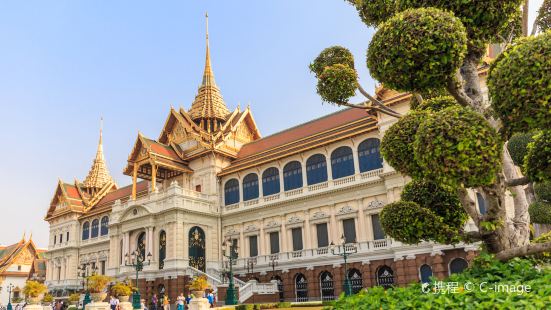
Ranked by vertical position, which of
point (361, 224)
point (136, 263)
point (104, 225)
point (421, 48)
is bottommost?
point (136, 263)

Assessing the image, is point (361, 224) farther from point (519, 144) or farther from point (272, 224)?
point (519, 144)

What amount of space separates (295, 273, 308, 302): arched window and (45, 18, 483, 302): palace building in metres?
0.07

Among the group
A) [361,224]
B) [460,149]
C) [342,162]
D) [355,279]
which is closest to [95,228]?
[342,162]

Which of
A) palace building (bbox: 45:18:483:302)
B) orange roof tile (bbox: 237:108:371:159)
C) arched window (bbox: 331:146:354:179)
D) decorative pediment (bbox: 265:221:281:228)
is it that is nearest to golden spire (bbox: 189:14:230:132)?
palace building (bbox: 45:18:483:302)

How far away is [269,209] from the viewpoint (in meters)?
32.9

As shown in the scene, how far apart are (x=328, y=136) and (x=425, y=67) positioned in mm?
23321

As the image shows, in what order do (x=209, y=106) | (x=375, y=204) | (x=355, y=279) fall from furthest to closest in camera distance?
(x=209, y=106), (x=355, y=279), (x=375, y=204)

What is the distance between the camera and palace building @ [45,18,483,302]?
89.9 feet

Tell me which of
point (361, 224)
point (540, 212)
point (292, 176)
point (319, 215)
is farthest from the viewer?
point (292, 176)

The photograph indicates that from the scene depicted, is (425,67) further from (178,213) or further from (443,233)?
(178,213)

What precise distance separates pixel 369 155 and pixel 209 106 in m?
19.4

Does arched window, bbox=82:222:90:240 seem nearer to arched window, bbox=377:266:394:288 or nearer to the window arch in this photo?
the window arch

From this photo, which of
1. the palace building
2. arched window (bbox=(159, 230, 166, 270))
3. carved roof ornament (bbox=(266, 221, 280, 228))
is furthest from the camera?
arched window (bbox=(159, 230, 166, 270))

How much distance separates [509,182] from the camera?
7.91 m
